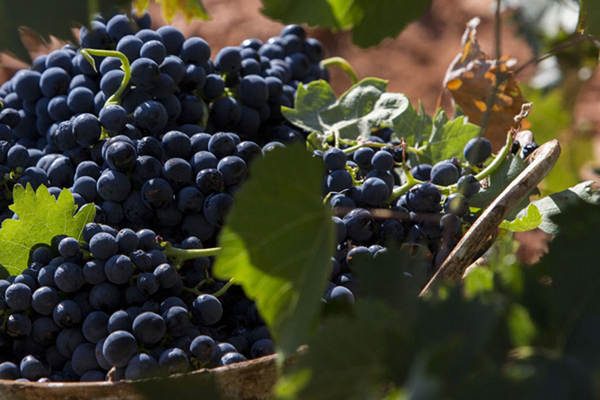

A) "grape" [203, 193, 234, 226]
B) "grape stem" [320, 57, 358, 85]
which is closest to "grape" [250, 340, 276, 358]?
"grape" [203, 193, 234, 226]

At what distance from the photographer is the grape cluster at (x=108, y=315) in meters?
0.52

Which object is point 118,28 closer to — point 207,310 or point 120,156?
point 120,156

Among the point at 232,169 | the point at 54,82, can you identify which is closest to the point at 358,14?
the point at 232,169

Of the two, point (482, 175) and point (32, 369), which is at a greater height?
point (482, 175)

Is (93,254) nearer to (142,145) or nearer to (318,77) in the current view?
(142,145)

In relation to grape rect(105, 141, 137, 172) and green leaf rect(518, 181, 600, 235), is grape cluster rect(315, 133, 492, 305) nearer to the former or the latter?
green leaf rect(518, 181, 600, 235)

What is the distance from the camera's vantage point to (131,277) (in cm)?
56

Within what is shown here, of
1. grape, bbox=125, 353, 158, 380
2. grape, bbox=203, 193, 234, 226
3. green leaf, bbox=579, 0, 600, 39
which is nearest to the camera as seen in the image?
green leaf, bbox=579, 0, 600, 39

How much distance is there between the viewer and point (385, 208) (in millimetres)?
659

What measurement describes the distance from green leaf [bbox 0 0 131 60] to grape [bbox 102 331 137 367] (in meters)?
0.26

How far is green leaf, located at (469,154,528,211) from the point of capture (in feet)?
2.18

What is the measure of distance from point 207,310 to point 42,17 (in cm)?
32

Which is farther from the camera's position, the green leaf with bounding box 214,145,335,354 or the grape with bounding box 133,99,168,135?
the grape with bounding box 133,99,168,135

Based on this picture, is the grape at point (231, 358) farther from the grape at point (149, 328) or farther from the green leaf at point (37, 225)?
the green leaf at point (37, 225)
